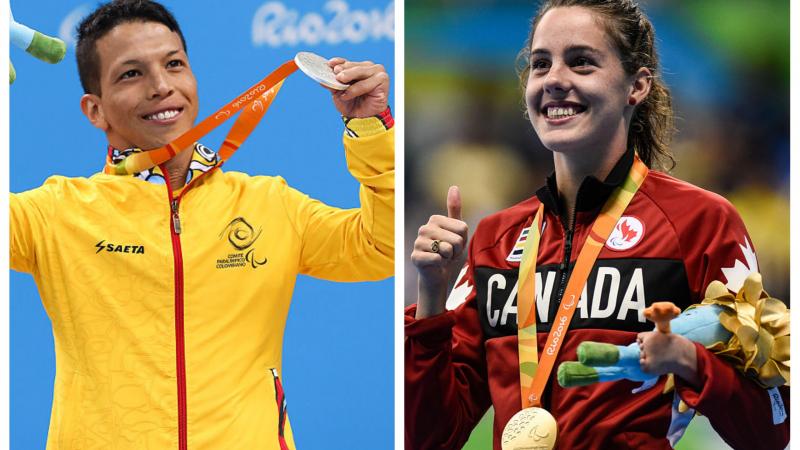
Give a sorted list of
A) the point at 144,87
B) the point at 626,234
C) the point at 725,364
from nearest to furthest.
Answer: the point at 725,364
the point at 626,234
the point at 144,87

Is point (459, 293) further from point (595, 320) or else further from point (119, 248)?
point (119, 248)

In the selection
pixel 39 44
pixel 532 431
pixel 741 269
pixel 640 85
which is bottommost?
pixel 532 431

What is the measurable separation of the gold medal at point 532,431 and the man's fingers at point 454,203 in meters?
0.50

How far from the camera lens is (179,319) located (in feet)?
12.3

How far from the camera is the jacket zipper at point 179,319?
145 inches

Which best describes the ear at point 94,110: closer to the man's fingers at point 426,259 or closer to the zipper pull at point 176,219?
the zipper pull at point 176,219

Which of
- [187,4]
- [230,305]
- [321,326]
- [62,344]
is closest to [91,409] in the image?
[62,344]

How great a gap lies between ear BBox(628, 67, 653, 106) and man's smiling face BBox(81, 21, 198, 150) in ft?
3.60

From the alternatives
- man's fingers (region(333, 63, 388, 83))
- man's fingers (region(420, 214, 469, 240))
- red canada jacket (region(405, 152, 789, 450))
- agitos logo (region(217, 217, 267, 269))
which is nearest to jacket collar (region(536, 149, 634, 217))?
red canada jacket (region(405, 152, 789, 450))

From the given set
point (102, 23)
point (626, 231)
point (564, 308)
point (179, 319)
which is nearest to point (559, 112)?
point (626, 231)

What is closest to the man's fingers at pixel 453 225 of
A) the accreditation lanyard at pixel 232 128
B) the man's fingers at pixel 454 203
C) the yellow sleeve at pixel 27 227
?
the man's fingers at pixel 454 203

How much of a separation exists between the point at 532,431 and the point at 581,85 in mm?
795

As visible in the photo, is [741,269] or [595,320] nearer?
[741,269]

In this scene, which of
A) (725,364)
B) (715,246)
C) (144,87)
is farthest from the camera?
(144,87)
